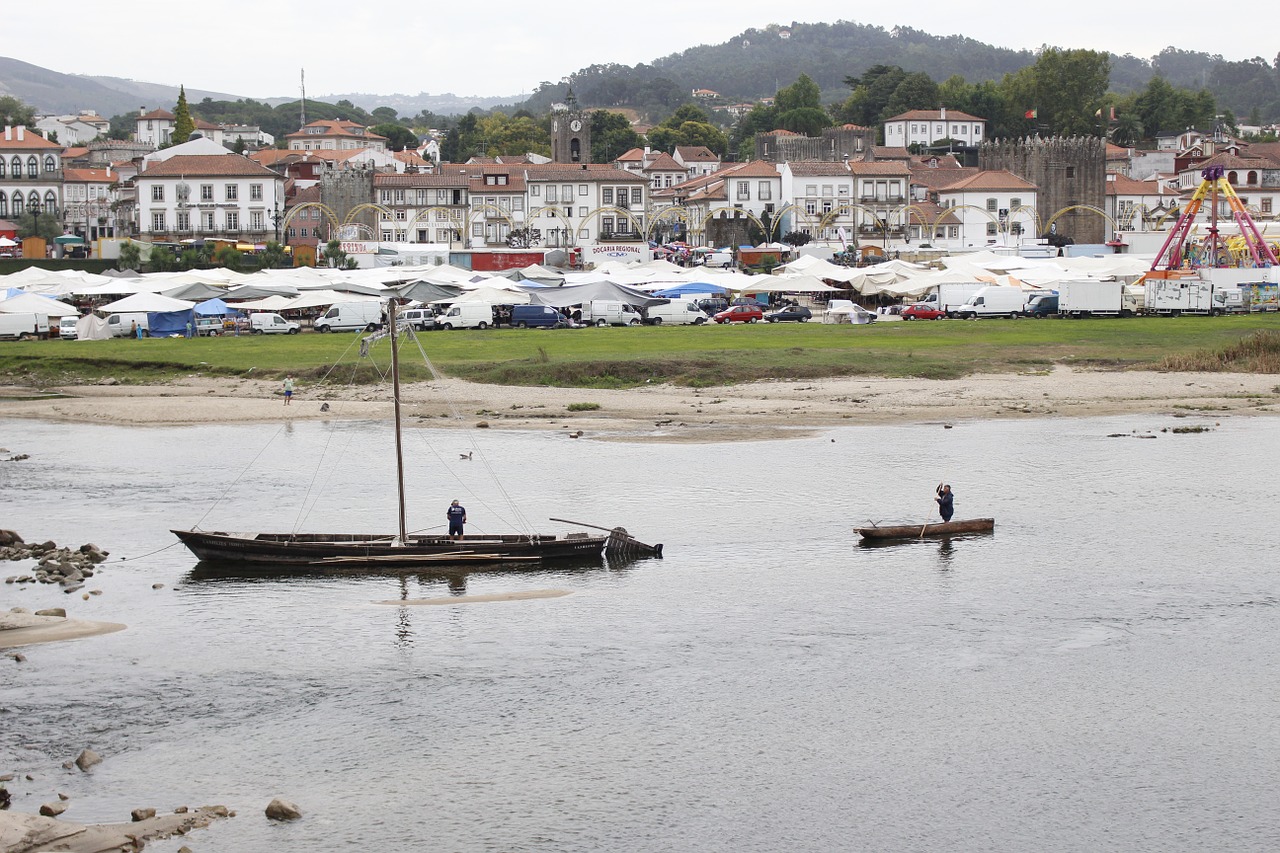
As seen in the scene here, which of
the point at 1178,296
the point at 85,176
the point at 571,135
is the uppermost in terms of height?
the point at 571,135

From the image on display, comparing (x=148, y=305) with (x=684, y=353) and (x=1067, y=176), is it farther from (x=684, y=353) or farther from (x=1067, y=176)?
(x=1067, y=176)

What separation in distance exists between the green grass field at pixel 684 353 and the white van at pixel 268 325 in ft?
7.01

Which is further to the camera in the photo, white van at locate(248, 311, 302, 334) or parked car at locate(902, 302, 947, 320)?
parked car at locate(902, 302, 947, 320)

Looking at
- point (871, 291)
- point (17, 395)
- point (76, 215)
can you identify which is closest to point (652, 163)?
point (76, 215)

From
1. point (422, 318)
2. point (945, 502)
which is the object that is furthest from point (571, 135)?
point (945, 502)

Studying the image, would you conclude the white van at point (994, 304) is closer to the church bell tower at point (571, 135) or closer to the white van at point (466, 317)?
the white van at point (466, 317)

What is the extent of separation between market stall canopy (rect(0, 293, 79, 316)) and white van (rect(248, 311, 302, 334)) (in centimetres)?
811

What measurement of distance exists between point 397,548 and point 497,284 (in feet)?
151

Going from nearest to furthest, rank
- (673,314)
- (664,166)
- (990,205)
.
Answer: (673,314) → (990,205) → (664,166)

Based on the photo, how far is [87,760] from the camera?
63.8 feet

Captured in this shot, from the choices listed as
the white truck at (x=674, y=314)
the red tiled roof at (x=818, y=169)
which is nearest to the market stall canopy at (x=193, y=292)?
the white truck at (x=674, y=314)

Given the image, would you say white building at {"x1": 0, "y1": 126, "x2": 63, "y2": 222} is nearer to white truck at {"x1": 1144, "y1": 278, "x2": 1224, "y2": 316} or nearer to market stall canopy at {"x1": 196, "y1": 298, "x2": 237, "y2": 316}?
market stall canopy at {"x1": 196, "y1": 298, "x2": 237, "y2": 316}

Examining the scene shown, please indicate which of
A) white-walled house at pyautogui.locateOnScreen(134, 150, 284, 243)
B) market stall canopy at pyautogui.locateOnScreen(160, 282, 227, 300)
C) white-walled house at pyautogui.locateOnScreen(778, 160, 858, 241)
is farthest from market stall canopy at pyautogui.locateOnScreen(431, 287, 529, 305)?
white-walled house at pyautogui.locateOnScreen(778, 160, 858, 241)

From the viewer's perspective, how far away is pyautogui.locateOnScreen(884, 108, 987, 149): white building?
172 meters
